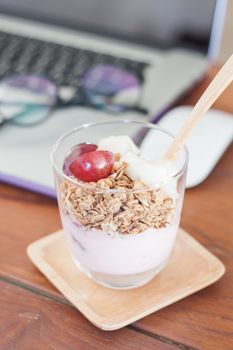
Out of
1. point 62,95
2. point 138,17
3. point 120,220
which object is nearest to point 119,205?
point 120,220

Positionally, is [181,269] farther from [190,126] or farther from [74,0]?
[74,0]

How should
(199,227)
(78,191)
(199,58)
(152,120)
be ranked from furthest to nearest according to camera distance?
(199,58) < (152,120) < (199,227) < (78,191)

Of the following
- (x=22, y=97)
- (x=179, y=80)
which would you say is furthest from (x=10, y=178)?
(x=179, y=80)

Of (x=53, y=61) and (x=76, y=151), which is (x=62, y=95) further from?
(x=76, y=151)

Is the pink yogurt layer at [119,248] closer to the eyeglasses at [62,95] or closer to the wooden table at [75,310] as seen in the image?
the wooden table at [75,310]

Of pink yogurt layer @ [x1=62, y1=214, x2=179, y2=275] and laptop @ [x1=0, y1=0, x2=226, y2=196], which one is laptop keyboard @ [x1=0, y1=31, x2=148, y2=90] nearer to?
laptop @ [x1=0, y1=0, x2=226, y2=196]

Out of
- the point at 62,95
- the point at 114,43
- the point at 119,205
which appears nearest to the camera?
the point at 119,205
